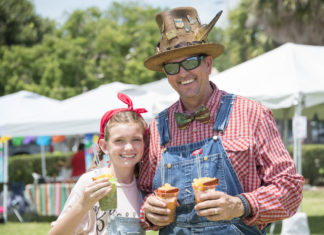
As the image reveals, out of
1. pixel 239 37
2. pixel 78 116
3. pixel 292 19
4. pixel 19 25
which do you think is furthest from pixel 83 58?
pixel 78 116

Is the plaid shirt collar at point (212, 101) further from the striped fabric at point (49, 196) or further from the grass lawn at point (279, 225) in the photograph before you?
the striped fabric at point (49, 196)

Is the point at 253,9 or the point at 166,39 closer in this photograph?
the point at 166,39

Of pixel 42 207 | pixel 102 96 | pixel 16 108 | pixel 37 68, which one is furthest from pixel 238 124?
pixel 37 68

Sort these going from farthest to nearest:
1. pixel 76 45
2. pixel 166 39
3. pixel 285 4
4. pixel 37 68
Answer: 1. pixel 37 68
2. pixel 76 45
3. pixel 285 4
4. pixel 166 39

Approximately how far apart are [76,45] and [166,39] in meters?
21.0

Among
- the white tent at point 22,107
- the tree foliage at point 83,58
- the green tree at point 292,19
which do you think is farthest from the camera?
the tree foliage at point 83,58

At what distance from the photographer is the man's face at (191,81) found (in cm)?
268

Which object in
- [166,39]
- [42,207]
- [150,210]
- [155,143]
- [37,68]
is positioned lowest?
[42,207]

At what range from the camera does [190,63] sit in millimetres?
2686

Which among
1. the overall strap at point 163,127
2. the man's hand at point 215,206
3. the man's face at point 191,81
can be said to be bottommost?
the man's hand at point 215,206

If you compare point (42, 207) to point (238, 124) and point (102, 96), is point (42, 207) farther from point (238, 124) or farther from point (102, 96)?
point (238, 124)

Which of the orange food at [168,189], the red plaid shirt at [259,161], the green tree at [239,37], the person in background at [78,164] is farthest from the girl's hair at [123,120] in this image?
the green tree at [239,37]

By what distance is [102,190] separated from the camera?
7.90 feet

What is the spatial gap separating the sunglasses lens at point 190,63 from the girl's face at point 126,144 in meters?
0.47
